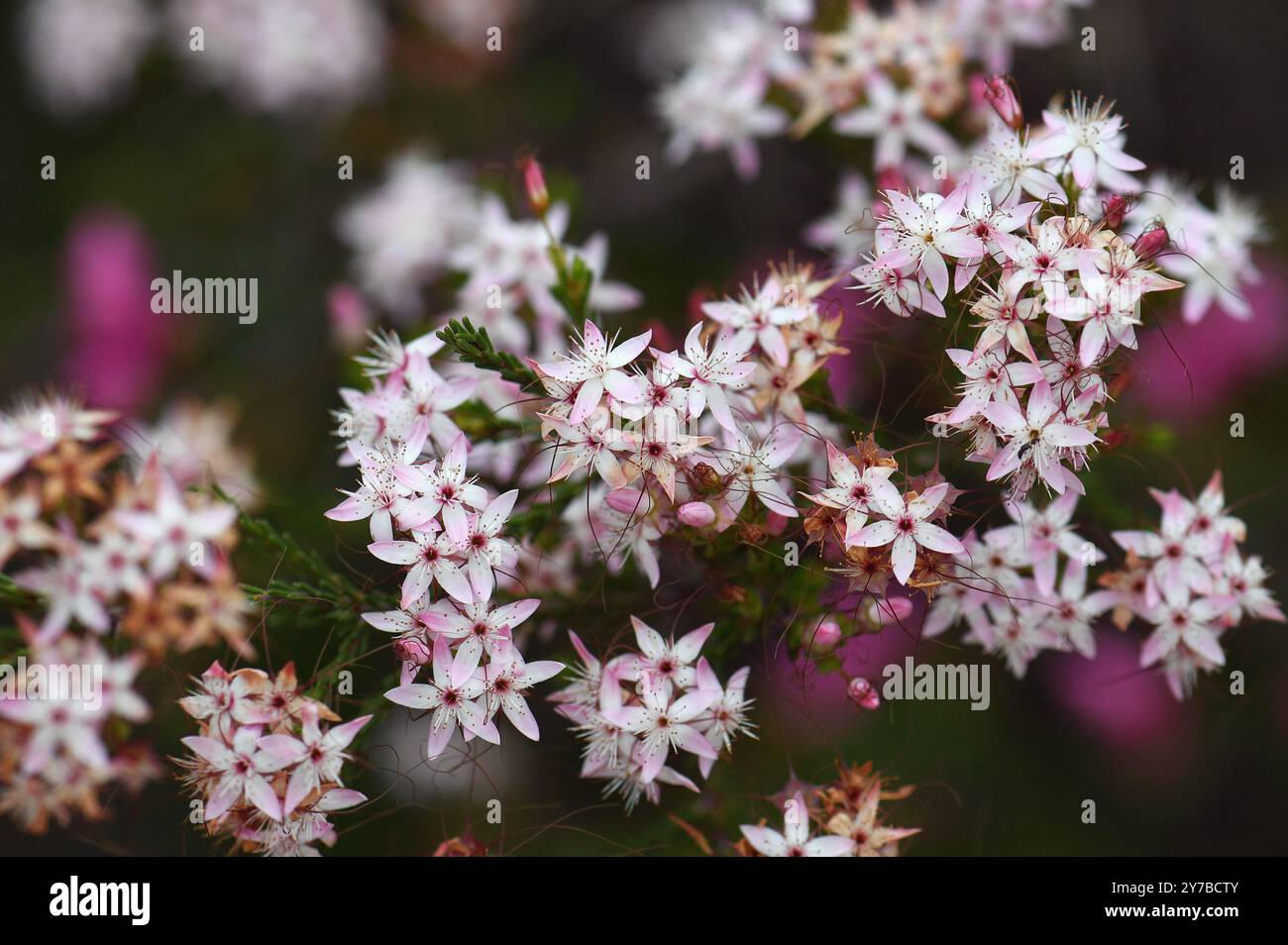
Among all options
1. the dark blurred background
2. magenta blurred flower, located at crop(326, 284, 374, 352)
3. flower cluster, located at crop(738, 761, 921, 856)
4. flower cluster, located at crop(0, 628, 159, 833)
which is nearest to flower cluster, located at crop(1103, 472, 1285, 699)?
the dark blurred background

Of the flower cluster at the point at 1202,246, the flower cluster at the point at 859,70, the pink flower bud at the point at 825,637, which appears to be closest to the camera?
the pink flower bud at the point at 825,637

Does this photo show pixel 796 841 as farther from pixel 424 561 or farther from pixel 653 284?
pixel 653 284

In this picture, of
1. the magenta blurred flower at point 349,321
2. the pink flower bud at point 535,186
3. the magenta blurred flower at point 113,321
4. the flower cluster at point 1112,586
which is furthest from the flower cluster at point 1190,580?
the magenta blurred flower at point 113,321

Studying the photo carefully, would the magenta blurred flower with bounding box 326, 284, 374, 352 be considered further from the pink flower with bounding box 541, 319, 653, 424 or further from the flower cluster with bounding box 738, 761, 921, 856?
the flower cluster with bounding box 738, 761, 921, 856

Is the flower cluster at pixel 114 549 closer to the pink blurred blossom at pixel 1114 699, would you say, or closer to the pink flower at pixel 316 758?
the pink flower at pixel 316 758
